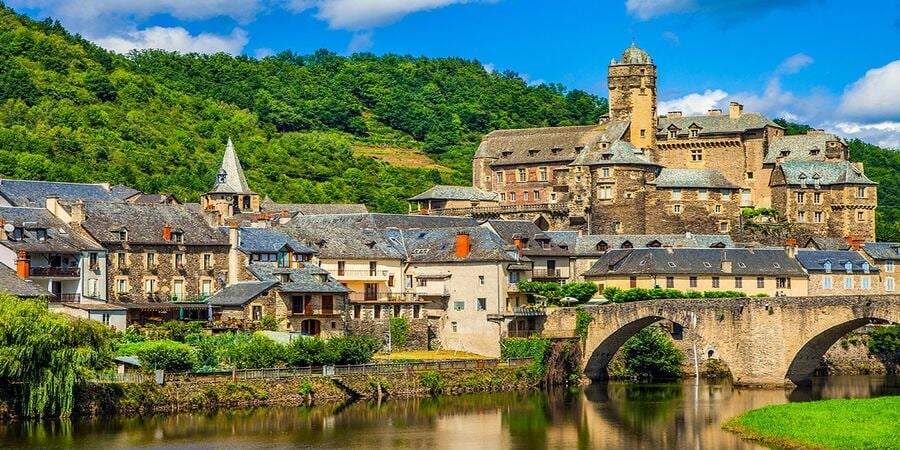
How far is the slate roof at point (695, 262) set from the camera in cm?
9081

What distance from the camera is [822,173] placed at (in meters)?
115

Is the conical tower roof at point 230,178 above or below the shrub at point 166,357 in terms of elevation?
above

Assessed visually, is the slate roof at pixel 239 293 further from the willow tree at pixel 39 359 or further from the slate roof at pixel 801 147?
the slate roof at pixel 801 147

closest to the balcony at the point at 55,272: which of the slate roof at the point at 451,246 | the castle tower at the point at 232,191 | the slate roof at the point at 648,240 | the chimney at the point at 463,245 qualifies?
the slate roof at the point at 451,246

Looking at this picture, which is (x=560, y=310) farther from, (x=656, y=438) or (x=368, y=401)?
(x=656, y=438)

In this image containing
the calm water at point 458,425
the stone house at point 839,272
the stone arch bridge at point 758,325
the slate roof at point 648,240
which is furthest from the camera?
the slate roof at point 648,240

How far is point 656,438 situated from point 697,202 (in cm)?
5373

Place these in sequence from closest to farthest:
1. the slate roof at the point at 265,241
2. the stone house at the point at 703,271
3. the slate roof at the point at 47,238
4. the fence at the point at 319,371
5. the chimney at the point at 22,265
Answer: the fence at the point at 319,371
the chimney at the point at 22,265
the slate roof at the point at 47,238
the slate roof at the point at 265,241
the stone house at the point at 703,271

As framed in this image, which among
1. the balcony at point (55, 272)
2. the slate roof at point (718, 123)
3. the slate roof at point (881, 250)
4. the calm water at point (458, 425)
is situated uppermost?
the slate roof at point (718, 123)

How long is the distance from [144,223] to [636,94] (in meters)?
53.0

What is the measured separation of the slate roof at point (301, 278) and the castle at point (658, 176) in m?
35.5

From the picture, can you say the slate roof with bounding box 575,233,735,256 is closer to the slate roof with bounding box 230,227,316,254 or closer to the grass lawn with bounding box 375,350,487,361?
the grass lawn with bounding box 375,350,487,361

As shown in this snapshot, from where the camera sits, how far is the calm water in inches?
2180

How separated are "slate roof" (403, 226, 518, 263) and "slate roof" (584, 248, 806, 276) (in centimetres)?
1004
